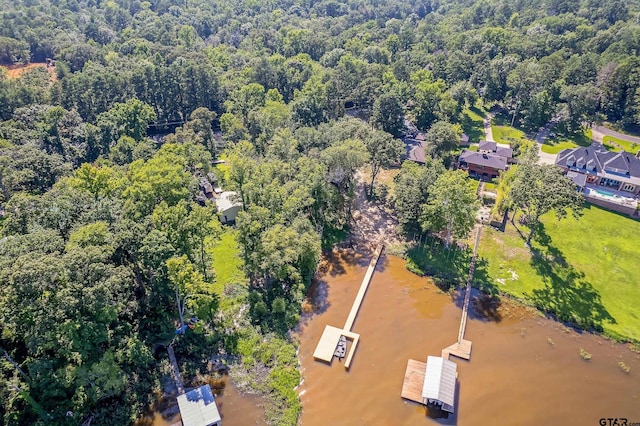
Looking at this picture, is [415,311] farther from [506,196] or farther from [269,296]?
[506,196]

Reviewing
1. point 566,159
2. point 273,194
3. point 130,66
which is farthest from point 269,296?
point 130,66

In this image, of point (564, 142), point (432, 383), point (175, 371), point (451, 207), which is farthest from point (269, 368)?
point (564, 142)

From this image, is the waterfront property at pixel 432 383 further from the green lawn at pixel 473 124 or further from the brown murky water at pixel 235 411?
the green lawn at pixel 473 124

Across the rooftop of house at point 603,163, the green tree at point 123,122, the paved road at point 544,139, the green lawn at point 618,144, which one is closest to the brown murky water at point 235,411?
the green tree at point 123,122

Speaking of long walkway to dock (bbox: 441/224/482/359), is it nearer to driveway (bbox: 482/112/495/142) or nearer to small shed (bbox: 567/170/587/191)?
small shed (bbox: 567/170/587/191)

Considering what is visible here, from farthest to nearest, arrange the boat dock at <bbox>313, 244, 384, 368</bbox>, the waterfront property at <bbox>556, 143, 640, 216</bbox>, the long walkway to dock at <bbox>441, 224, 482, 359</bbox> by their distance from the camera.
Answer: the waterfront property at <bbox>556, 143, 640, 216</bbox>, the long walkway to dock at <bbox>441, 224, 482, 359</bbox>, the boat dock at <bbox>313, 244, 384, 368</bbox>

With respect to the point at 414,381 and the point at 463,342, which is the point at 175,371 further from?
the point at 463,342

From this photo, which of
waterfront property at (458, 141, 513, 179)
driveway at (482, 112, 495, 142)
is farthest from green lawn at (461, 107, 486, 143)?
waterfront property at (458, 141, 513, 179)
